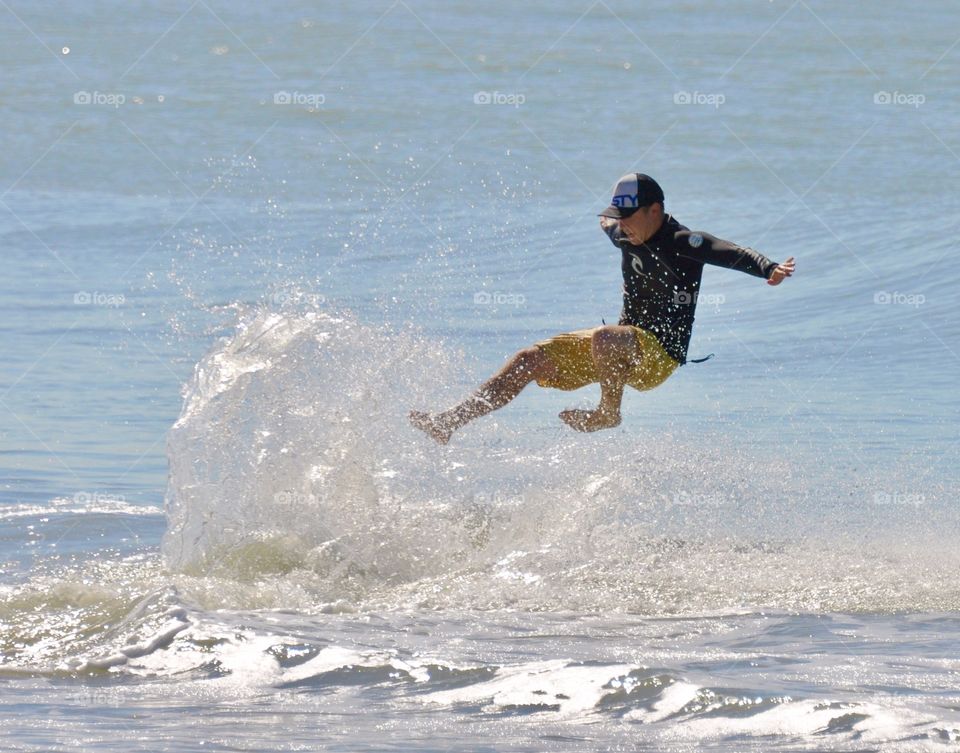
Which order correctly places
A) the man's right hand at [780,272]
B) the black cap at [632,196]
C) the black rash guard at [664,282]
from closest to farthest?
the man's right hand at [780,272] < the black cap at [632,196] < the black rash guard at [664,282]

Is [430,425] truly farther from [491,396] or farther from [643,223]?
[643,223]

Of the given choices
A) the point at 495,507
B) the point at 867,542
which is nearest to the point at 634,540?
the point at 495,507

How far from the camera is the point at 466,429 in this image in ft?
31.3

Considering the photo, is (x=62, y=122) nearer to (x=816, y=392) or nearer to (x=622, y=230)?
(x=816, y=392)

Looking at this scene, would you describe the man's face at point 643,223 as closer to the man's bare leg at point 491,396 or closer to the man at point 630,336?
the man at point 630,336

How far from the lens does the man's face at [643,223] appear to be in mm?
8242

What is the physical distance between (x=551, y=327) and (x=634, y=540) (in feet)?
26.6

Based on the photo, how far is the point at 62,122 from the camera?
2927 centimetres

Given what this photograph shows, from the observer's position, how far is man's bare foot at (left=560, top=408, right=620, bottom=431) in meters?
8.38

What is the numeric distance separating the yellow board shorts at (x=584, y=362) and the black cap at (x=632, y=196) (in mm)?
625

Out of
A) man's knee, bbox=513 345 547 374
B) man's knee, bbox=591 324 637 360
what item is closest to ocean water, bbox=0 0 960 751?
man's knee, bbox=513 345 547 374

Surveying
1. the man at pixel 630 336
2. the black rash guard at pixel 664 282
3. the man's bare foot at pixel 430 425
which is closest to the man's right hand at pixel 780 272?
the man at pixel 630 336

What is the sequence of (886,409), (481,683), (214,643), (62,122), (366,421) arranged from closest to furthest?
→ 1. (481,683)
2. (214,643)
3. (366,421)
4. (886,409)
5. (62,122)

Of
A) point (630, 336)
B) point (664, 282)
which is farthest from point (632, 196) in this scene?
point (630, 336)
